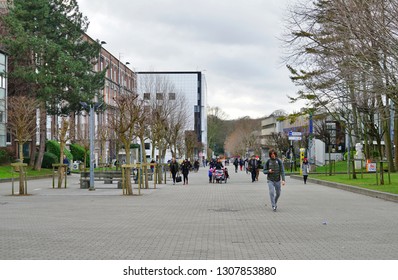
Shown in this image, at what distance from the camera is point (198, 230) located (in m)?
12.8

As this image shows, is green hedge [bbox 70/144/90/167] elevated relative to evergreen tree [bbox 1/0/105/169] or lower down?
lower down

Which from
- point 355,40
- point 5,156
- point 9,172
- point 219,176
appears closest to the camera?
point 355,40

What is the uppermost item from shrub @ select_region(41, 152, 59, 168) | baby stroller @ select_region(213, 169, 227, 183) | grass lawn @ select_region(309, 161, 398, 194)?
shrub @ select_region(41, 152, 59, 168)

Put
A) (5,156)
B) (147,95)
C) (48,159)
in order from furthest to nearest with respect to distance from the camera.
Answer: (147,95), (48,159), (5,156)

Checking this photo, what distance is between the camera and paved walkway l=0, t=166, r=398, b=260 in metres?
9.55

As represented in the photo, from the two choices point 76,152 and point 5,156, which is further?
point 76,152

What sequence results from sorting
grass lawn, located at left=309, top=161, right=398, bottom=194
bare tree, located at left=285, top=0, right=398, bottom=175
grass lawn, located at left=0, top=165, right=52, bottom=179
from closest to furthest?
bare tree, located at left=285, top=0, right=398, bottom=175 < grass lawn, located at left=309, top=161, right=398, bottom=194 < grass lawn, located at left=0, top=165, right=52, bottom=179

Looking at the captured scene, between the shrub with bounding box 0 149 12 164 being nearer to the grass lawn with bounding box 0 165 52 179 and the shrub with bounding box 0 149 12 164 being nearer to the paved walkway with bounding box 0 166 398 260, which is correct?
the grass lawn with bounding box 0 165 52 179

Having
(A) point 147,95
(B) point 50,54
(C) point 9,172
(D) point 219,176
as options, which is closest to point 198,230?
(D) point 219,176

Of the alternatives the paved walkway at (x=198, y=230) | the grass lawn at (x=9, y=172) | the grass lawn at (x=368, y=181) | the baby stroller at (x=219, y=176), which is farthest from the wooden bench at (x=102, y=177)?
the grass lawn at (x=9, y=172)

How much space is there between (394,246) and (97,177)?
2417 cm

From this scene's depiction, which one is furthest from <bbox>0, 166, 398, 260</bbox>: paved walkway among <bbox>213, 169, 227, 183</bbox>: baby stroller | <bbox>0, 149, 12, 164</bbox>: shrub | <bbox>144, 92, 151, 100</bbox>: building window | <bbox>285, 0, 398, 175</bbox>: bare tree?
<bbox>144, 92, 151, 100</bbox>: building window

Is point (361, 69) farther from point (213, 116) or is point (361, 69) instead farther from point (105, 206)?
point (213, 116)

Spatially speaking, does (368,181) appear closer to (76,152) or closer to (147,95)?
(147,95)
